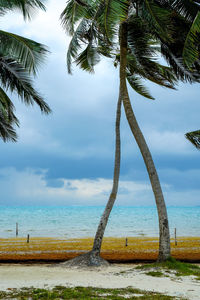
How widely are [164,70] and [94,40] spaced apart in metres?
3.77

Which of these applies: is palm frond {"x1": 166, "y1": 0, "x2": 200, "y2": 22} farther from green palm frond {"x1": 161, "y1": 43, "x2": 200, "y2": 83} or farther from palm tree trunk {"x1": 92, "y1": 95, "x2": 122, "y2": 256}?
palm tree trunk {"x1": 92, "y1": 95, "x2": 122, "y2": 256}

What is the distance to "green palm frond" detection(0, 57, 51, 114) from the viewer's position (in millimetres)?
12398

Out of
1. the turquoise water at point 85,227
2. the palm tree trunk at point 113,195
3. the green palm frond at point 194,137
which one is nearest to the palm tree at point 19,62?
the palm tree trunk at point 113,195

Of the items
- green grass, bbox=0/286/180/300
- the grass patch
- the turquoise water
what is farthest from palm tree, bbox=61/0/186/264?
the turquoise water

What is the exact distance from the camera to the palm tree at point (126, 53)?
12148 mm

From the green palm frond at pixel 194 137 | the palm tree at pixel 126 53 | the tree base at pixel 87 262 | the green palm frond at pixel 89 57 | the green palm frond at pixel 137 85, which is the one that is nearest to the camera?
the palm tree at pixel 126 53

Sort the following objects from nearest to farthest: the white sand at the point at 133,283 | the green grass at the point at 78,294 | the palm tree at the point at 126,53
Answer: the green grass at the point at 78,294 < the white sand at the point at 133,283 < the palm tree at the point at 126,53

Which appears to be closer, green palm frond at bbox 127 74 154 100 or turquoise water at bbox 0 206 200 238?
green palm frond at bbox 127 74 154 100

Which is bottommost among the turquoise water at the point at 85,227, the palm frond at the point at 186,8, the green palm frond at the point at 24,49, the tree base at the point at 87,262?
the turquoise water at the point at 85,227

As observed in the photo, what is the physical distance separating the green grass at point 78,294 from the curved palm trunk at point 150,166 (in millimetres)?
4717

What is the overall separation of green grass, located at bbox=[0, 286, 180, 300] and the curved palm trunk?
Answer: 4717 mm

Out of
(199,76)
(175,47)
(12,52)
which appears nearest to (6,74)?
(12,52)

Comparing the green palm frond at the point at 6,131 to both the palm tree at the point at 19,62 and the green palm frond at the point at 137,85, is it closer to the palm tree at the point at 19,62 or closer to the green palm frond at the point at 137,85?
the palm tree at the point at 19,62

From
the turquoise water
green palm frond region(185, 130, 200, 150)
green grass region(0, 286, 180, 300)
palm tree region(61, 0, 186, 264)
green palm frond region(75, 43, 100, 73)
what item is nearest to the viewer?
green grass region(0, 286, 180, 300)
